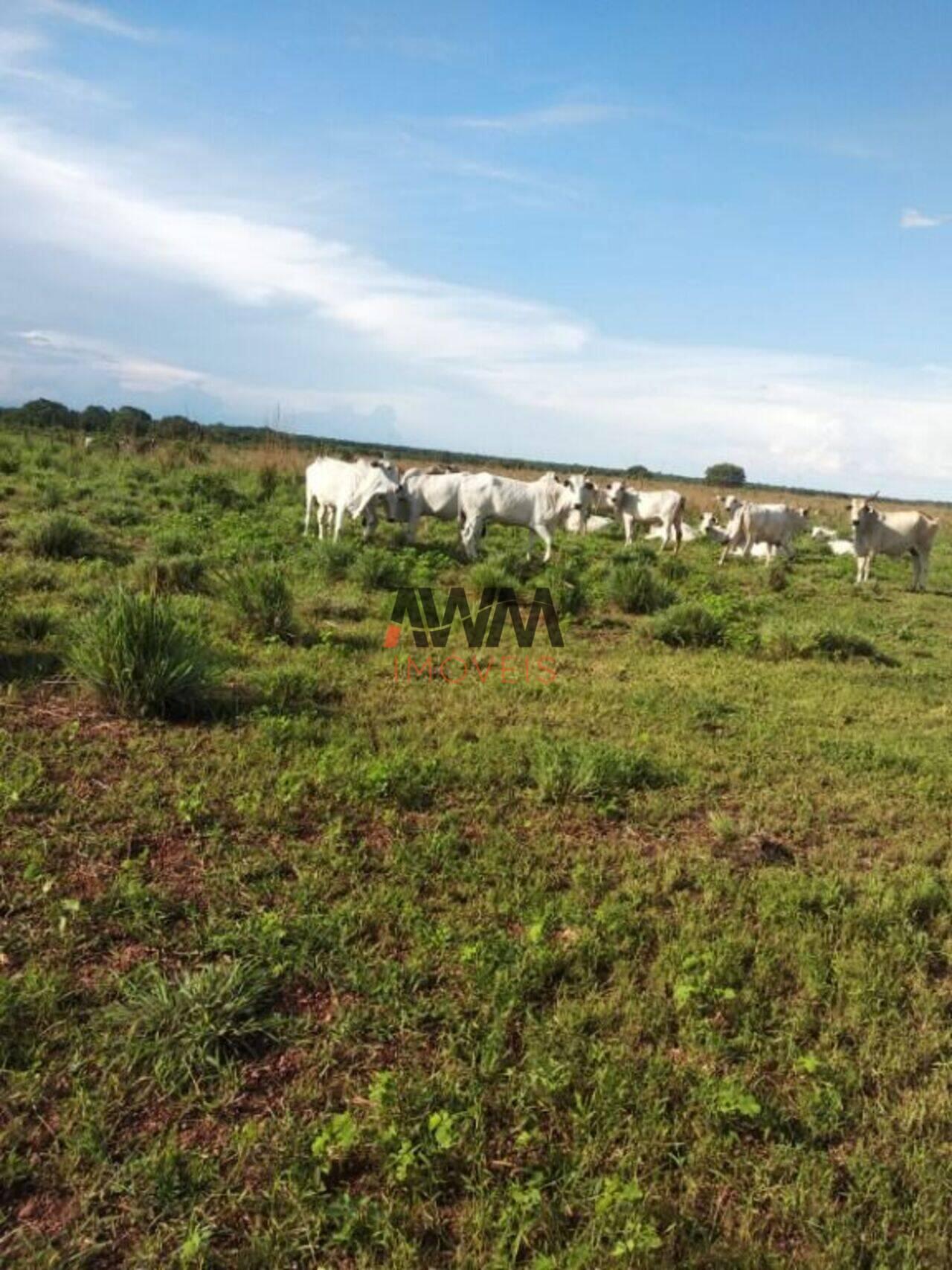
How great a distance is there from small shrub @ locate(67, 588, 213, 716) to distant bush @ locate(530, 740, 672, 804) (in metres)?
2.31

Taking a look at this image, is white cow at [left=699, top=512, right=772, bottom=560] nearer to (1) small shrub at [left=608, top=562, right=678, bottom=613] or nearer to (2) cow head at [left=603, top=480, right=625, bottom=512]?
(2) cow head at [left=603, top=480, right=625, bottom=512]

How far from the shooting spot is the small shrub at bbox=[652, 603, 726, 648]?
8688 millimetres

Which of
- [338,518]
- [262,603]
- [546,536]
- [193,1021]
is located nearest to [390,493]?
[338,518]

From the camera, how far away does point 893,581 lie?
16422 mm

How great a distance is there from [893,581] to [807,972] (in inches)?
604

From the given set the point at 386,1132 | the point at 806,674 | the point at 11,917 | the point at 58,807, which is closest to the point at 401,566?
the point at 806,674

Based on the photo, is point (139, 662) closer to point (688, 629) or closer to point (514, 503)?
point (688, 629)

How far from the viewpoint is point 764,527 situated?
17812 mm

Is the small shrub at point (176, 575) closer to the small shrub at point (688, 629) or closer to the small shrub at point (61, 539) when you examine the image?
the small shrub at point (61, 539)

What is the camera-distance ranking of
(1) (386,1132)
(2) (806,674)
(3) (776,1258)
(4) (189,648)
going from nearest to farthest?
(3) (776,1258)
(1) (386,1132)
(4) (189,648)
(2) (806,674)

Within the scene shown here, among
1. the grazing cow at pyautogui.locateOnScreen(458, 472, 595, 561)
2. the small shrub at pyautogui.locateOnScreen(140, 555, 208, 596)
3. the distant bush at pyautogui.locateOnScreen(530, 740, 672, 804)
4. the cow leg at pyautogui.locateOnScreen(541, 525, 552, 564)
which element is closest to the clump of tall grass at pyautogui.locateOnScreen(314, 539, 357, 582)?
the small shrub at pyautogui.locateOnScreen(140, 555, 208, 596)

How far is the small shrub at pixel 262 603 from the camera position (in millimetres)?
7090

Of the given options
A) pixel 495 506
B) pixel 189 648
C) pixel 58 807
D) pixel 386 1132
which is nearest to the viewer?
pixel 386 1132

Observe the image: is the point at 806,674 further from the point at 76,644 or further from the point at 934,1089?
the point at 76,644
